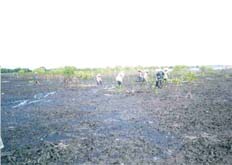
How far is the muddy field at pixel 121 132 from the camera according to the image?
26.7 feet

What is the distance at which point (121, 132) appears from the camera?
36.2 feet

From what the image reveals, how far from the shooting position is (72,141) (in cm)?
997

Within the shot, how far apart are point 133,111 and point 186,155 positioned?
7.35 metres

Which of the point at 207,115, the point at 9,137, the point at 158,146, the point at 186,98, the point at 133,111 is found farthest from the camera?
the point at 186,98

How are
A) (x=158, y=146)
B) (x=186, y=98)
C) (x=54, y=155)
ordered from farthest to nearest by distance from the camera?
(x=186, y=98)
(x=158, y=146)
(x=54, y=155)

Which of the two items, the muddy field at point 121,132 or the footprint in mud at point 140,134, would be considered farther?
the footprint in mud at point 140,134

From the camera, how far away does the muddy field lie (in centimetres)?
813

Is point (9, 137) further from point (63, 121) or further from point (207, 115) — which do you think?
point (207, 115)

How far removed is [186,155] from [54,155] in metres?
3.27

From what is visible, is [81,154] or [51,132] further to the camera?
[51,132]

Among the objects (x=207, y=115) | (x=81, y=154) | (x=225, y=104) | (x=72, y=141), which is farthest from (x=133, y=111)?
(x=81, y=154)

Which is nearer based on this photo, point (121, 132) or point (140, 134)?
point (140, 134)

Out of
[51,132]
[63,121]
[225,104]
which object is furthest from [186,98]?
[51,132]

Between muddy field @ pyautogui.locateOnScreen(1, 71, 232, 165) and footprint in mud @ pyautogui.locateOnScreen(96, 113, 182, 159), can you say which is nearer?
muddy field @ pyautogui.locateOnScreen(1, 71, 232, 165)
